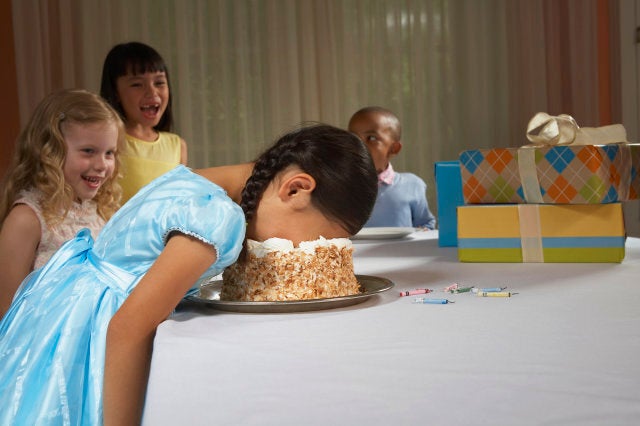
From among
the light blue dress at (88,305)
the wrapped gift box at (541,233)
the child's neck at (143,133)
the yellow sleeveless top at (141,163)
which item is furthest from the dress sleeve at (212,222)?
the child's neck at (143,133)

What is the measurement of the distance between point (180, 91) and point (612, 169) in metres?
3.33

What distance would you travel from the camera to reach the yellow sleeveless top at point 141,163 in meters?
2.93

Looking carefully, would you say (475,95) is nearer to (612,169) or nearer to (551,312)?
(612,169)

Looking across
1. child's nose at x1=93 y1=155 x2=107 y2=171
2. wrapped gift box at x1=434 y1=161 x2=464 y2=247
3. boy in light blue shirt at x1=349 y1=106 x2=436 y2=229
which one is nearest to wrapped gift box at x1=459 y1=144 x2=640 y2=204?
wrapped gift box at x1=434 y1=161 x2=464 y2=247

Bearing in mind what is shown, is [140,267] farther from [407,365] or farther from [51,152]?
[51,152]

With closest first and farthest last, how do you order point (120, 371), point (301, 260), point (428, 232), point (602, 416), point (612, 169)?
point (602, 416) → point (120, 371) → point (301, 260) → point (612, 169) → point (428, 232)

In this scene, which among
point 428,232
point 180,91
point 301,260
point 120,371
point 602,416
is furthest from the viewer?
point 180,91

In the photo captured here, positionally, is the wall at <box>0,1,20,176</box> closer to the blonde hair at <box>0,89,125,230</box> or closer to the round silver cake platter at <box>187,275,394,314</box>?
the blonde hair at <box>0,89,125,230</box>

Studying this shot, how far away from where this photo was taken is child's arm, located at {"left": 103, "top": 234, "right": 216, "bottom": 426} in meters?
0.80

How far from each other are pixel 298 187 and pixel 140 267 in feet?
0.80

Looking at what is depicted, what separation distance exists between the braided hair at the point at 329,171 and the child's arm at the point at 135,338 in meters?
0.23

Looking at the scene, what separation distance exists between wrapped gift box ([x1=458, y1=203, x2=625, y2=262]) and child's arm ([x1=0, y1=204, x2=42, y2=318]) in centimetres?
102

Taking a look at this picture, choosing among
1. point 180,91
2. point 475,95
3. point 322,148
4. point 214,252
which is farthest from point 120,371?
point 475,95

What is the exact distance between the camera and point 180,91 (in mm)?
4289
